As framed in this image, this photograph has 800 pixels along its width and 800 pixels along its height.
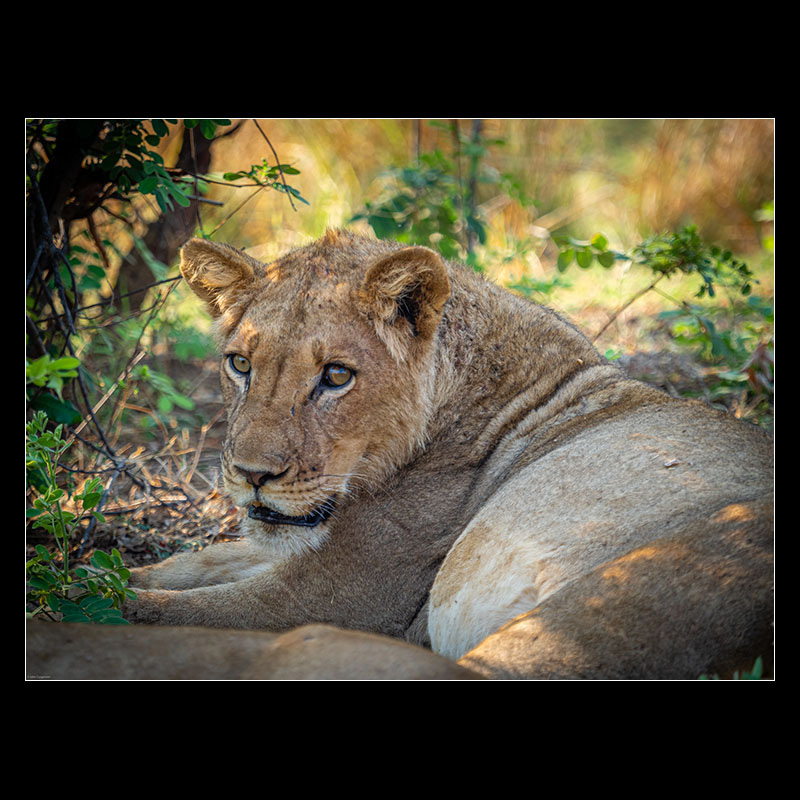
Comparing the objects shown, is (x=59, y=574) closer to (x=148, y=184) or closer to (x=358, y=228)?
(x=148, y=184)

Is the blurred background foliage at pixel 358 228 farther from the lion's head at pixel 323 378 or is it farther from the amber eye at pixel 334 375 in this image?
the amber eye at pixel 334 375

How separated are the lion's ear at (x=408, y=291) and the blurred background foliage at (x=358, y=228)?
1074 mm

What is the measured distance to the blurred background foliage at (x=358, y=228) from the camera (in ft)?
16.0

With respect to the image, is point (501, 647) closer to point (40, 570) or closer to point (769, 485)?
point (769, 485)

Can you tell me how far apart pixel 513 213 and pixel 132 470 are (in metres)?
6.26

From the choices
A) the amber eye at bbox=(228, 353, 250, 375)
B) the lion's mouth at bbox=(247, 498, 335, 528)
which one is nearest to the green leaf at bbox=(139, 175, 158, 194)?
the amber eye at bbox=(228, 353, 250, 375)

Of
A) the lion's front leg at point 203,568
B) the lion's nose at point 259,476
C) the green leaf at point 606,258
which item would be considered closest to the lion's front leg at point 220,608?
the lion's front leg at point 203,568

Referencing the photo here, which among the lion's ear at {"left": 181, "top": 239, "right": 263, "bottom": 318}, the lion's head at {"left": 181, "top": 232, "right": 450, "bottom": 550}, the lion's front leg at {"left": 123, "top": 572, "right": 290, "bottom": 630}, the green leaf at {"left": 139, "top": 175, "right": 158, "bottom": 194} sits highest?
the green leaf at {"left": 139, "top": 175, "right": 158, "bottom": 194}

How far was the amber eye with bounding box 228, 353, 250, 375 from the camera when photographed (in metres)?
4.02

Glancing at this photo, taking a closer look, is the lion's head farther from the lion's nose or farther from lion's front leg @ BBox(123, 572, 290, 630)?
lion's front leg @ BBox(123, 572, 290, 630)

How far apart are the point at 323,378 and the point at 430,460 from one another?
26.0 inches

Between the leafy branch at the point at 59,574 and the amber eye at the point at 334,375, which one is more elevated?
the amber eye at the point at 334,375

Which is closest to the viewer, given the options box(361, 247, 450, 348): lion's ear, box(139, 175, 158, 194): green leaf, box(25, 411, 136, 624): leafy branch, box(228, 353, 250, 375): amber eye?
box(25, 411, 136, 624): leafy branch

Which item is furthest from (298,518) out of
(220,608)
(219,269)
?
(219,269)
